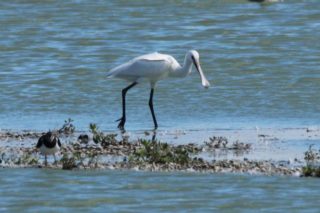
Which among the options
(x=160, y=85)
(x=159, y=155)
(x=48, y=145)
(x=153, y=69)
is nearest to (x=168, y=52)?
(x=160, y=85)

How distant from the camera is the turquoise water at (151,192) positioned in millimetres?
10383

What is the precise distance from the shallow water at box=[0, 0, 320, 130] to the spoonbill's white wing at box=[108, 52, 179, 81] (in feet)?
1.84

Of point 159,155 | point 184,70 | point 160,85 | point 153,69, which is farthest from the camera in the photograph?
point 160,85

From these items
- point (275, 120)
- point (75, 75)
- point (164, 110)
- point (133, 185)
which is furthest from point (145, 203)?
point (75, 75)

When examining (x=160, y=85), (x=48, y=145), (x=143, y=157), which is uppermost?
(x=160, y=85)

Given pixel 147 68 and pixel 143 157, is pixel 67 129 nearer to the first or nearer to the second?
pixel 147 68

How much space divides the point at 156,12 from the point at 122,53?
17.9 feet

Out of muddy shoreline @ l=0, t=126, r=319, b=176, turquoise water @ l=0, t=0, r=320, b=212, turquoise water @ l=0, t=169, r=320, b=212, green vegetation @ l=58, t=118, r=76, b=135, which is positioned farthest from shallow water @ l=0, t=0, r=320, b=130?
turquoise water @ l=0, t=169, r=320, b=212

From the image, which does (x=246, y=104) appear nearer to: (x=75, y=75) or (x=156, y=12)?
(x=75, y=75)

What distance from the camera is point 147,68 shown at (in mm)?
16266

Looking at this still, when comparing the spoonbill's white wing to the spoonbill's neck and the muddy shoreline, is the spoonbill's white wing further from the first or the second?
the muddy shoreline

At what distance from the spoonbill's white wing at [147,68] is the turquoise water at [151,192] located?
459cm

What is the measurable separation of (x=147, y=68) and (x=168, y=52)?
6.07 m

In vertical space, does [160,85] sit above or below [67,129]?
above
